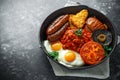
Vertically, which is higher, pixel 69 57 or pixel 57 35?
pixel 57 35

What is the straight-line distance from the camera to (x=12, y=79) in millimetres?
1623

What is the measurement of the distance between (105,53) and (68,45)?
195mm

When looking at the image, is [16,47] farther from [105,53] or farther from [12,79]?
[105,53]

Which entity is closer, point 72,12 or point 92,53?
point 92,53

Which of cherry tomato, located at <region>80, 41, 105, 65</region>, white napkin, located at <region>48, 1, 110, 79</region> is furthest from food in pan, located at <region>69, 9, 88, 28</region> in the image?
white napkin, located at <region>48, 1, 110, 79</region>

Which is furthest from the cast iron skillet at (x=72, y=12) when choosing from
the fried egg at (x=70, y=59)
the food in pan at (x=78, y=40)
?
the fried egg at (x=70, y=59)

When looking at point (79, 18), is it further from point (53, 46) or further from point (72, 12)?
point (53, 46)

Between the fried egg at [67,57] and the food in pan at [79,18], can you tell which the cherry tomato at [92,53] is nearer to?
the fried egg at [67,57]

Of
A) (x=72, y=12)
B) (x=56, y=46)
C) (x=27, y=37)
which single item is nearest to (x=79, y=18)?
(x=72, y=12)

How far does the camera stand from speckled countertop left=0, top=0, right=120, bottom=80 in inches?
64.2

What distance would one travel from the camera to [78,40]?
1.59 m

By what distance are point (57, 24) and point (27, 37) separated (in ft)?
0.74

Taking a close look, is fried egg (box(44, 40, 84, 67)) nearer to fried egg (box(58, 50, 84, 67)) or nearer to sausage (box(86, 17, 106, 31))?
fried egg (box(58, 50, 84, 67))

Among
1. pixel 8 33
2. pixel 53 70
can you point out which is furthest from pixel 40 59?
pixel 8 33
